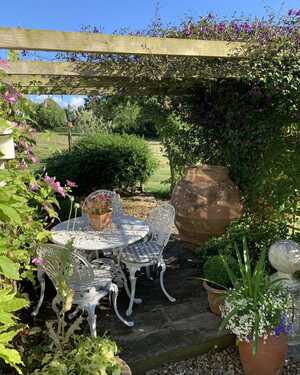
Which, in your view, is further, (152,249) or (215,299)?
(152,249)

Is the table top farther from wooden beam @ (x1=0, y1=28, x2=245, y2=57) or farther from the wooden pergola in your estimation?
wooden beam @ (x1=0, y1=28, x2=245, y2=57)

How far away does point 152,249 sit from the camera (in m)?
3.46

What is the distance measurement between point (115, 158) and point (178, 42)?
476 cm

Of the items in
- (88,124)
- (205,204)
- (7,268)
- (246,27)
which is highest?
(246,27)

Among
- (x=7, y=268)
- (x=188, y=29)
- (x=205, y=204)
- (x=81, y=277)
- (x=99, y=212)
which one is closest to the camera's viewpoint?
(x=7, y=268)

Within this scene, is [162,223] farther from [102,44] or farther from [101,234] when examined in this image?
[102,44]

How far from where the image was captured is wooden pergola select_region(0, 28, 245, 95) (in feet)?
9.05

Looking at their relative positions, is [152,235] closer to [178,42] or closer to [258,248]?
[258,248]

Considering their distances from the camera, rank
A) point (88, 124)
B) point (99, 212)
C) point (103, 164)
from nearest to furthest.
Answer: point (99, 212)
point (103, 164)
point (88, 124)

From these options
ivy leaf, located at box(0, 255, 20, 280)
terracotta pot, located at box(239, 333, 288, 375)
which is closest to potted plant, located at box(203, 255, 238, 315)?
terracotta pot, located at box(239, 333, 288, 375)

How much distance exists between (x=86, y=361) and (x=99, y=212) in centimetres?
153

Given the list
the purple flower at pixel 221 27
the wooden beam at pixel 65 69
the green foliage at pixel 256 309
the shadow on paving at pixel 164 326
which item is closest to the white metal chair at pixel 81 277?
the shadow on paving at pixel 164 326

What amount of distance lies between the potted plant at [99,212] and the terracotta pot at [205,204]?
1555 mm

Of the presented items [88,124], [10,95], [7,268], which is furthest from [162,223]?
[88,124]
